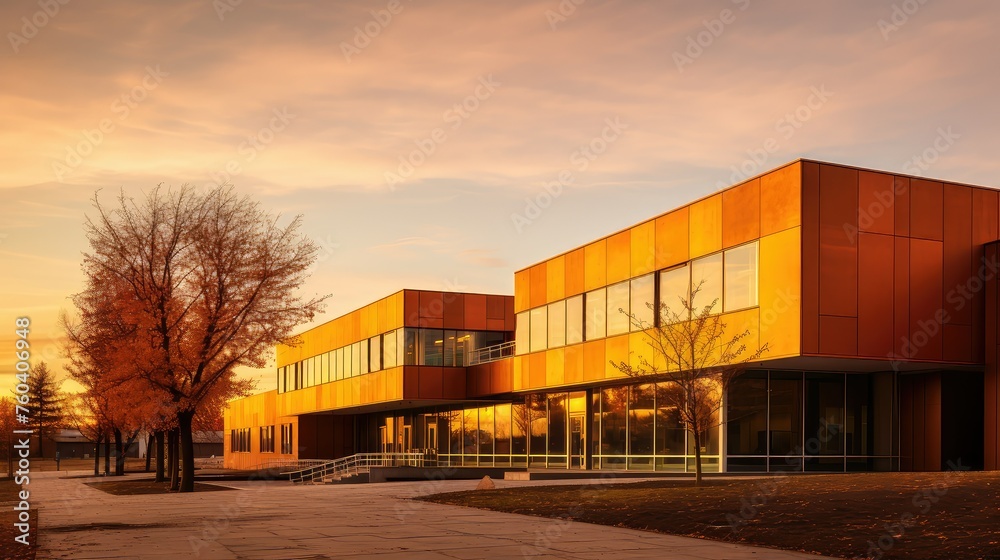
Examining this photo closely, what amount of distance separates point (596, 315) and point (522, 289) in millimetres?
7984

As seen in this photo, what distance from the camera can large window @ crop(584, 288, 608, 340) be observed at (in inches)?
1559

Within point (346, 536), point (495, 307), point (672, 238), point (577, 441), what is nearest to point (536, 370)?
point (577, 441)

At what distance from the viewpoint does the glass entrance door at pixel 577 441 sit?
43.7 metres

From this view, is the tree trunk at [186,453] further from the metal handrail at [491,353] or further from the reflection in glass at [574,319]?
the metal handrail at [491,353]

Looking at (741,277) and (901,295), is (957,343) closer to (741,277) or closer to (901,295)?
(901,295)

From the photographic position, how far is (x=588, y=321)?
4078 cm

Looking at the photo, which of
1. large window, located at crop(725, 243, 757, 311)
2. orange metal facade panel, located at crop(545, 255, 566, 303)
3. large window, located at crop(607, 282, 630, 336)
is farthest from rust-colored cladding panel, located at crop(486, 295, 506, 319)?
large window, located at crop(725, 243, 757, 311)

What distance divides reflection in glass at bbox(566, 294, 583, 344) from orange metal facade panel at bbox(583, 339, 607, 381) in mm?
856

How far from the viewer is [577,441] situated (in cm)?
4450

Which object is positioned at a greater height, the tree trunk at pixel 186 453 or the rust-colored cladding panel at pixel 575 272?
the rust-colored cladding panel at pixel 575 272

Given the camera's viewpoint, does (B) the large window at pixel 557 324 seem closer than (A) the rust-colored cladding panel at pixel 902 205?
No

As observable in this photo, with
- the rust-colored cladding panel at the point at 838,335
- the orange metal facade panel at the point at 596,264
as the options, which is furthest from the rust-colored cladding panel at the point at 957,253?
the orange metal facade panel at the point at 596,264

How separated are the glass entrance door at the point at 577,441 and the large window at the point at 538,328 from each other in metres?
3.55

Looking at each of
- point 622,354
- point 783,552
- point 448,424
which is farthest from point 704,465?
point 448,424
